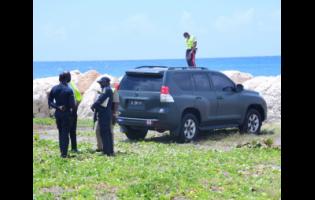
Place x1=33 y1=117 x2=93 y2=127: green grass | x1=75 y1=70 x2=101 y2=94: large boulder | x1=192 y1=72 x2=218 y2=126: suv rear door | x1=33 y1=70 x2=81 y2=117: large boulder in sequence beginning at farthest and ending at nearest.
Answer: x1=75 y1=70 x2=101 y2=94: large boulder → x1=33 y1=70 x2=81 y2=117: large boulder → x1=33 y1=117 x2=93 y2=127: green grass → x1=192 y1=72 x2=218 y2=126: suv rear door

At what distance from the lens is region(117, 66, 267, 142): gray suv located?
15883 mm

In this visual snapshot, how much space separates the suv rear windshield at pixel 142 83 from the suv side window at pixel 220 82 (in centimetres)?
210

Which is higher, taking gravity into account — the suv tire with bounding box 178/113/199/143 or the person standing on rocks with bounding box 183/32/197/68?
the person standing on rocks with bounding box 183/32/197/68

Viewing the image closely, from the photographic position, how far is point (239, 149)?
48.3ft

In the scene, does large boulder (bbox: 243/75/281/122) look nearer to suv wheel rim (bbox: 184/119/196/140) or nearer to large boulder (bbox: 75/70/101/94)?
suv wheel rim (bbox: 184/119/196/140)

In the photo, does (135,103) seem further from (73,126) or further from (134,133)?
(73,126)

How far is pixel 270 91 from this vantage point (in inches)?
919

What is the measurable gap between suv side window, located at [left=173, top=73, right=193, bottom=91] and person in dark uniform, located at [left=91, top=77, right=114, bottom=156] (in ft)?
11.5

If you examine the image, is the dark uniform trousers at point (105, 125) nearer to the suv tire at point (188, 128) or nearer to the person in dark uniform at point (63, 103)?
the person in dark uniform at point (63, 103)

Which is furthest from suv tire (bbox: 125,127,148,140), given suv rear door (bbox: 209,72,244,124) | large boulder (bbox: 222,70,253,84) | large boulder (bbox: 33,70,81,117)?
large boulder (bbox: 222,70,253,84)

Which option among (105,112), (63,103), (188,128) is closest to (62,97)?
(63,103)

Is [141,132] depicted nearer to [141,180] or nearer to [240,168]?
[240,168]

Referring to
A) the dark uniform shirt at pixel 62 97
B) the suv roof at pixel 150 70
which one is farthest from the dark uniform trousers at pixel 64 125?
the suv roof at pixel 150 70
